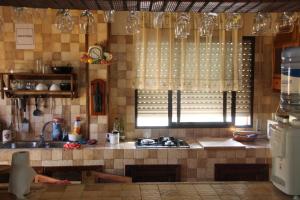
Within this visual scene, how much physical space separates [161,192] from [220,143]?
218 cm

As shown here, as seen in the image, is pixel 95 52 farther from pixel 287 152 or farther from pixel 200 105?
pixel 287 152

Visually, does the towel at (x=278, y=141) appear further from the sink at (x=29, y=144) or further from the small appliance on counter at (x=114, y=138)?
the sink at (x=29, y=144)

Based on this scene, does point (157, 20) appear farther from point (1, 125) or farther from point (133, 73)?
point (1, 125)

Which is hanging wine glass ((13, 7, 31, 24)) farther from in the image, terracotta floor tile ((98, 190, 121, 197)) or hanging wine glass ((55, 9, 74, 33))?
terracotta floor tile ((98, 190, 121, 197))

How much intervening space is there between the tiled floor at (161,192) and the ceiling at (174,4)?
111cm

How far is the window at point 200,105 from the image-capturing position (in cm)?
489

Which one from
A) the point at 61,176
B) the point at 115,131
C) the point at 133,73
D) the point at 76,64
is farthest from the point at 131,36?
the point at 61,176

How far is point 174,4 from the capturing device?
2.07 meters

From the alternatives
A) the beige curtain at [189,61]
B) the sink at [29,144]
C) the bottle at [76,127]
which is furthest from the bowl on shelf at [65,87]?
the beige curtain at [189,61]

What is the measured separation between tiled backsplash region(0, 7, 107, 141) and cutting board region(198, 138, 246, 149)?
120 centimetres

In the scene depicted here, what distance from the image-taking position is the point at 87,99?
4645 millimetres

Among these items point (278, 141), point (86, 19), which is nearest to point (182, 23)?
point (86, 19)

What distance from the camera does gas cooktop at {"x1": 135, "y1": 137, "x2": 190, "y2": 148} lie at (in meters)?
4.35

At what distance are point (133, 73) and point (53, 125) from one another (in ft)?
3.79
